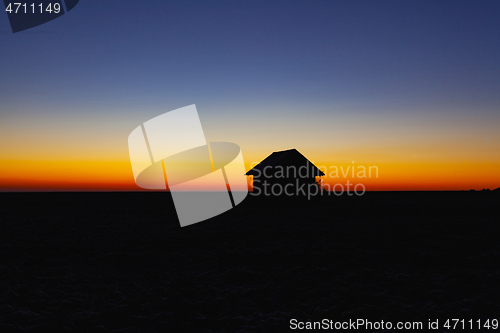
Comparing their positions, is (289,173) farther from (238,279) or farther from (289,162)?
(238,279)

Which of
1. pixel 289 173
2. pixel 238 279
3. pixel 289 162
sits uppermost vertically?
pixel 289 162

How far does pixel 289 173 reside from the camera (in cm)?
3192

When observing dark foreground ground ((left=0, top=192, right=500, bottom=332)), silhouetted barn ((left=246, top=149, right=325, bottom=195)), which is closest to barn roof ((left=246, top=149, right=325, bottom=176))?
silhouetted barn ((left=246, top=149, right=325, bottom=195))

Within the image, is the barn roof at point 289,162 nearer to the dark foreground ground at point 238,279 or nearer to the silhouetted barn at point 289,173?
the silhouetted barn at point 289,173

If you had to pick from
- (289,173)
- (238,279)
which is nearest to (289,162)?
(289,173)

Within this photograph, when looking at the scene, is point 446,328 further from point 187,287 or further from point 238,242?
point 238,242

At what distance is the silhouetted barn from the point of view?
31812 mm

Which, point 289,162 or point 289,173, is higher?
point 289,162

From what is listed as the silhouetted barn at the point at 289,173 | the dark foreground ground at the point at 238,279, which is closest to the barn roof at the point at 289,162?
the silhouetted barn at the point at 289,173

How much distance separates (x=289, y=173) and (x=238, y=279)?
24.3 m

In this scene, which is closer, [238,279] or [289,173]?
[238,279]

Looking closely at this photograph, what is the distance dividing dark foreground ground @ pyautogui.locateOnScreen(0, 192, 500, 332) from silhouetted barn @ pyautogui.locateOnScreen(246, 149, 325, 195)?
A: 1715cm

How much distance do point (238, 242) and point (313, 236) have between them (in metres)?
3.42

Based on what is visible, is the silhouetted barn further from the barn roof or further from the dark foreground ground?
the dark foreground ground
